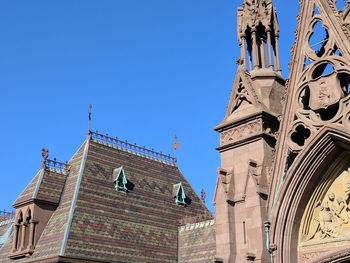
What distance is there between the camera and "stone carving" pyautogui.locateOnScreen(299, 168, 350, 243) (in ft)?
45.4

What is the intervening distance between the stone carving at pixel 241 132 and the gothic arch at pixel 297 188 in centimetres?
179

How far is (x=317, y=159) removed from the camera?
561 inches

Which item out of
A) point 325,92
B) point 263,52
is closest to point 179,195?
point 263,52

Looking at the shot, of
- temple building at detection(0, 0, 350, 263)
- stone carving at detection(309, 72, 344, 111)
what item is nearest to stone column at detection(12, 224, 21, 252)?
temple building at detection(0, 0, 350, 263)

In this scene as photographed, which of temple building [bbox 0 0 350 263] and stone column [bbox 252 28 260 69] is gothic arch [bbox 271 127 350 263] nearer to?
temple building [bbox 0 0 350 263]

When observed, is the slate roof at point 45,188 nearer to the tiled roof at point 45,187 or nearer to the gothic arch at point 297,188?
the tiled roof at point 45,187

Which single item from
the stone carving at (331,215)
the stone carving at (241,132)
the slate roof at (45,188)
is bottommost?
the stone carving at (331,215)

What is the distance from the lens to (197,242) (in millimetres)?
36438

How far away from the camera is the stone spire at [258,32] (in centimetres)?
1798

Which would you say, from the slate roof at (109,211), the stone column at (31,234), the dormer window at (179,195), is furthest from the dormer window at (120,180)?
the stone column at (31,234)

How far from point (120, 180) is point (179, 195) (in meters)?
6.12

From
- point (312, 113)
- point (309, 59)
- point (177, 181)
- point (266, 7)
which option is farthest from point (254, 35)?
point (177, 181)

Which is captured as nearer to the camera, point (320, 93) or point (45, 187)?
point (320, 93)

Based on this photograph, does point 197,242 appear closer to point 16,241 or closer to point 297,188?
point 16,241
